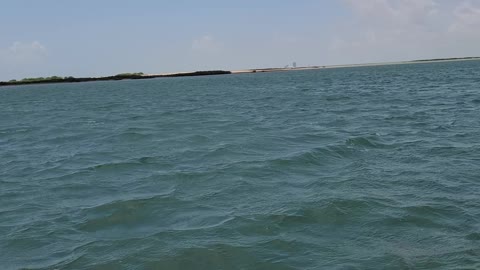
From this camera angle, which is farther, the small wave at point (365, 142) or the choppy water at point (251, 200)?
the small wave at point (365, 142)

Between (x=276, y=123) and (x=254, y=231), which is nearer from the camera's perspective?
(x=254, y=231)

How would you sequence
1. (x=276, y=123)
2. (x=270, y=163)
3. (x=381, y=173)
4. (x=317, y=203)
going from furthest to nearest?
(x=276, y=123)
(x=270, y=163)
(x=381, y=173)
(x=317, y=203)

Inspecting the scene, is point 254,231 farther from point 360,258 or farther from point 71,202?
point 71,202

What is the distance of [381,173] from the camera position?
44.3 feet

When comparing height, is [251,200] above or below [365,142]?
below

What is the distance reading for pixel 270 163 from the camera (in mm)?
15398

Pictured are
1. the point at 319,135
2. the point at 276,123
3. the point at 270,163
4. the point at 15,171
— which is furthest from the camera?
the point at 276,123

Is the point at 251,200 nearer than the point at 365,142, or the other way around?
the point at 251,200

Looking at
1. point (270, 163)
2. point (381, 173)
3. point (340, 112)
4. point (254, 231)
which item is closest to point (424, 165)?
point (381, 173)

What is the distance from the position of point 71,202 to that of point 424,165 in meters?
9.61

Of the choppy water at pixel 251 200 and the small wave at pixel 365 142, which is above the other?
the small wave at pixel 365 142

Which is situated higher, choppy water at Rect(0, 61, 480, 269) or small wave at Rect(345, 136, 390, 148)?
small wave at Rect(345, 136, 390, 148)

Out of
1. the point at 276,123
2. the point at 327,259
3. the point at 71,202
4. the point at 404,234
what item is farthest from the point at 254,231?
the point at 276,123

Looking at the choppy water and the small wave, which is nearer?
the choppy water
